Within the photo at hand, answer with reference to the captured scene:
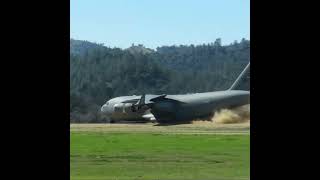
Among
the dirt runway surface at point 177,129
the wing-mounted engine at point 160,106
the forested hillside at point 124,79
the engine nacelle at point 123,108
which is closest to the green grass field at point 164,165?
the dirt runway surface at point 177,129

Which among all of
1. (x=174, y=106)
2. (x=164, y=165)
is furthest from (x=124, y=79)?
(x=164, y=165)

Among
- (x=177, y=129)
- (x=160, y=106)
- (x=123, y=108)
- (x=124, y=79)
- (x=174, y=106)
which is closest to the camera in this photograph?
(x=177, y=129)

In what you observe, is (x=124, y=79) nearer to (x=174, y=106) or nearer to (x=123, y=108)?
(x=123, y=108)

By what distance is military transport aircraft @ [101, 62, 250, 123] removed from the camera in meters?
52.3

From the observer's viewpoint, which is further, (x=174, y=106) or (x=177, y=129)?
(x=174, y=106)

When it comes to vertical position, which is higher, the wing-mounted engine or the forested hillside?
the forested hillside

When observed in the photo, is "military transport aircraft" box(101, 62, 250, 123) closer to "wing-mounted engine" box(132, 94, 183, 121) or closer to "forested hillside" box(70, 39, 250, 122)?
"wing-mounted engine" box(132, 94, 183, 121)

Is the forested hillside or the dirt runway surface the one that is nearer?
the dirt runway surface

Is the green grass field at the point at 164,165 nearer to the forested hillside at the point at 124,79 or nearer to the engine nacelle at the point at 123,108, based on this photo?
the engine nacelle at the point at 123,108

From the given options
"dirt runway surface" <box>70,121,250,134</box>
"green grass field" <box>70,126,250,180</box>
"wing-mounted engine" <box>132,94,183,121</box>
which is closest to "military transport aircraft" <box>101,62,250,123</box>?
"wing-mounted engine" <box>132,94,183,121</box>

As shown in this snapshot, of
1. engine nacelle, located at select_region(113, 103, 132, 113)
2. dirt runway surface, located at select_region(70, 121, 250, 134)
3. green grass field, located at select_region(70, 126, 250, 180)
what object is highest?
engine nacelle, located at select_region(113, 103, 132, 113)

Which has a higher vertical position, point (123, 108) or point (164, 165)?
point (123, 108)

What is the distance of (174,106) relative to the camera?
54.2 metres

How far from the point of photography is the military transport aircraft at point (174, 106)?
172 ft
